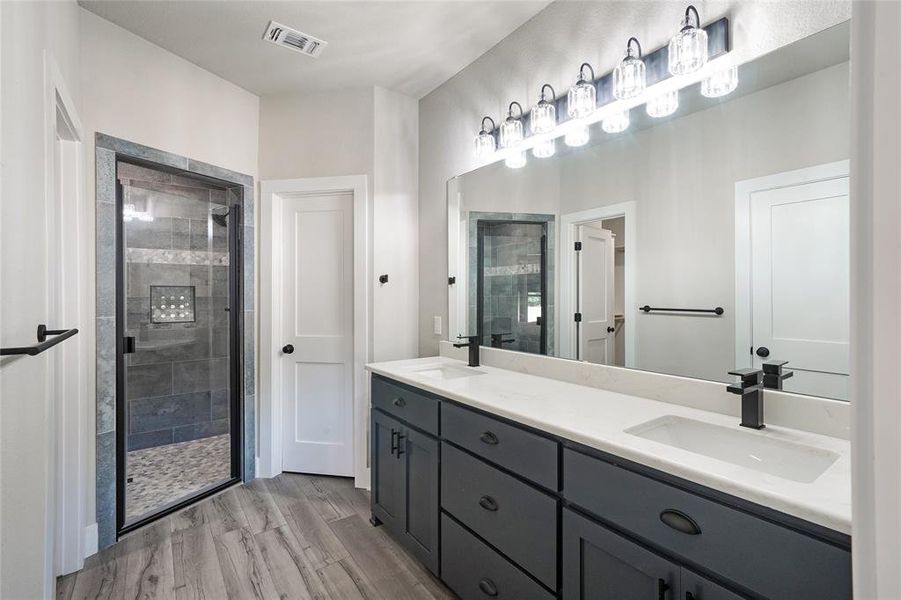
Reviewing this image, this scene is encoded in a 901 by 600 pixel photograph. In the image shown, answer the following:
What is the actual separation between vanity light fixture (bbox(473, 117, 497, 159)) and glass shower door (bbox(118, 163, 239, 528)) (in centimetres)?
187

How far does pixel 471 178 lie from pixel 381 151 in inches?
27.8

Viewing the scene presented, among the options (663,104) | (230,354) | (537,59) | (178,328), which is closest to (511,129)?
(537,59)

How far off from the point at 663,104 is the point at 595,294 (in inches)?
30.5

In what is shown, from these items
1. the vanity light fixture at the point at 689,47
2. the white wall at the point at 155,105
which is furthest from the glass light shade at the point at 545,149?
the white wall at the point at 155,105

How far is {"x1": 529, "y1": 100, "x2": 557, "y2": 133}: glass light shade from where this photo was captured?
6.52 feet

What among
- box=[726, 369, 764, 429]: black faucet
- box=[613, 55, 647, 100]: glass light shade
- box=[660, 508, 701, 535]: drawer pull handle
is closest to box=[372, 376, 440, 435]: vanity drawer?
box=[660, 508, 701, 535]: drawer pull handle

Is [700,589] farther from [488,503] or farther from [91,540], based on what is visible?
[91,540]

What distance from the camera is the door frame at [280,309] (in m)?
2.77

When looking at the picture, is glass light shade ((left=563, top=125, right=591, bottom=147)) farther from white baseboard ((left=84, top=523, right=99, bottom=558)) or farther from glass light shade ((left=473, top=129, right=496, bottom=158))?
white baseboard ((left=84, top=523, right=99, bottom=558))

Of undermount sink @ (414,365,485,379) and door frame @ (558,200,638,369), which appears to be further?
undermount sink @ (414,365,485,379)

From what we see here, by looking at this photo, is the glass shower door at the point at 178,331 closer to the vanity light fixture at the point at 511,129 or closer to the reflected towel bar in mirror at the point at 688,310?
the vanity light fixture at the point at 511,129

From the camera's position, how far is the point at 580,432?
3.95 feet

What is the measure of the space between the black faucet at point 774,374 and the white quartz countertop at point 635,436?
0.39 ft

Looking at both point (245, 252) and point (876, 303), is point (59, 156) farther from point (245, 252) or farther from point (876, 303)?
point (876, 303)
